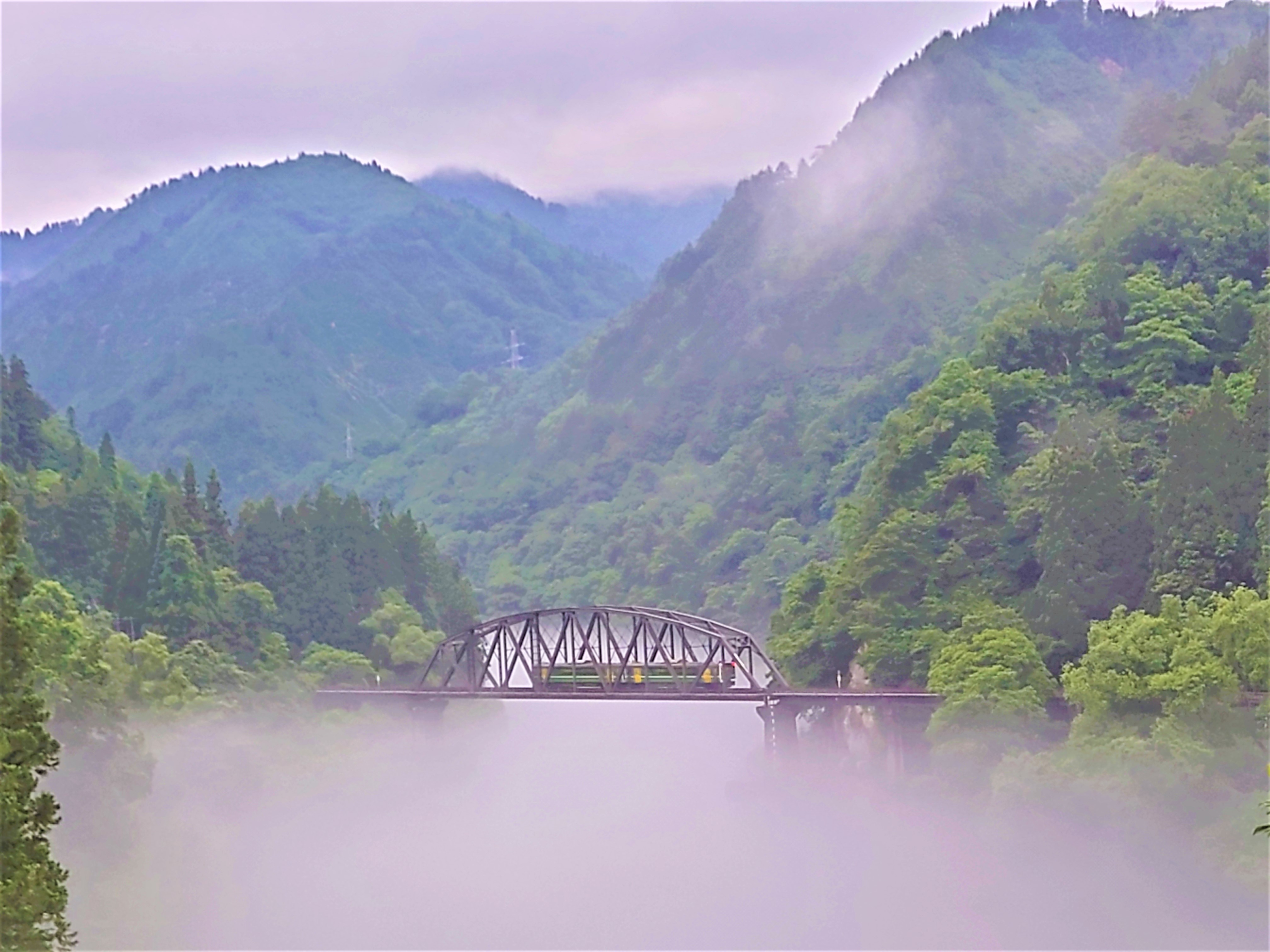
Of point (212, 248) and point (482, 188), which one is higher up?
point (482, 188)

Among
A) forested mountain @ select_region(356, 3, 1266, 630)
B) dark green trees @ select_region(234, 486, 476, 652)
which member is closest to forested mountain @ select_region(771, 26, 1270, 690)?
dark green trees @ select_region(234, 486, 476, 652)

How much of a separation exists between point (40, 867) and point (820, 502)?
53627 mm

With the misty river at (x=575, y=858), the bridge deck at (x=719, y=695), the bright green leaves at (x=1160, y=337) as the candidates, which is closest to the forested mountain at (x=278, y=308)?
the misty river at (x=575, y=858)

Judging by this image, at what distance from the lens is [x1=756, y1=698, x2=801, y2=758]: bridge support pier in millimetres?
43938

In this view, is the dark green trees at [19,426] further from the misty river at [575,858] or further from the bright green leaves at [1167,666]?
the bright green leaves at [1167,666]

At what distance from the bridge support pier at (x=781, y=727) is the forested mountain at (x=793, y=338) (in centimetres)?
2126

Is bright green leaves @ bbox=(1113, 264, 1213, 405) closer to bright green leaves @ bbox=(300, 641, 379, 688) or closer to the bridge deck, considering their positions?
the bridge deck

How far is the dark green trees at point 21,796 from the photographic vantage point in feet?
60.0

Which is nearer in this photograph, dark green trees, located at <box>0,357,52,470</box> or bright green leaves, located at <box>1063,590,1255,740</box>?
bright green leaves, located at <box>1063,590,1255,740</box>

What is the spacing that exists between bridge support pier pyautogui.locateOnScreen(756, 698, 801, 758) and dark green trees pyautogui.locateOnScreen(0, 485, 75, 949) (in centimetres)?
2514

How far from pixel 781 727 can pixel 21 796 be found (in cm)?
2707

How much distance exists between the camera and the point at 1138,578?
3975 cm

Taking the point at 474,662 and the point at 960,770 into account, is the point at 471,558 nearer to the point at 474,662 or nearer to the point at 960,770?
the point at 474,662

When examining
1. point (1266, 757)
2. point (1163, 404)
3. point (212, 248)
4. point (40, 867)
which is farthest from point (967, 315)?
point (212, 248)
